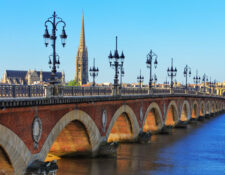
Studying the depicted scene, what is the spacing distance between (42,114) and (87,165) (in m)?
8.18

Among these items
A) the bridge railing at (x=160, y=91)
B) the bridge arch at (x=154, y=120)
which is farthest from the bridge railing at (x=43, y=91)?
the bridge arch at (x=154, y=120)

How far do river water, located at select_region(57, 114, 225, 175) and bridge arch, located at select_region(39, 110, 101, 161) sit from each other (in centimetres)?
151

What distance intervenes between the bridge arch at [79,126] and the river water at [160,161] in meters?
1.51

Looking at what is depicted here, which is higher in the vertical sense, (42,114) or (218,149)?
(42,114)

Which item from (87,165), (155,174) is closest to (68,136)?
(87,165)

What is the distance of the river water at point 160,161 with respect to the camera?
2761 cm

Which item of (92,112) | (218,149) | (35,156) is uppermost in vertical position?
(92,112)

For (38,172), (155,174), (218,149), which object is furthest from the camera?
(218,149)

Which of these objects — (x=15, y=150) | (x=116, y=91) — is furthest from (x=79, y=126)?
(x=15, y=150)

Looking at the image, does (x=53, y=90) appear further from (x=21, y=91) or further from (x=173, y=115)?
(x=173, y=115)

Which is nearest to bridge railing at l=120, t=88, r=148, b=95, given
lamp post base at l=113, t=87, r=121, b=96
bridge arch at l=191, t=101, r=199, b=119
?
lamp post base at l=113, t=87, r=121, b=96

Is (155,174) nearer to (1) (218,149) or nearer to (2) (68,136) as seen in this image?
(2) (68,136)

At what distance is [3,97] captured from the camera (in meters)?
17.6

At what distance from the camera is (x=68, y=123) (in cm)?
2631
